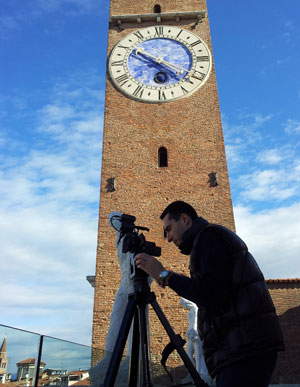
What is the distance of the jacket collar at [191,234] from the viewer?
1974mm

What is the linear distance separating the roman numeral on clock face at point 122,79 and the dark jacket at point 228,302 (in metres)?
12.0

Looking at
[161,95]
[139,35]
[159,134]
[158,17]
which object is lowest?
[159,134]

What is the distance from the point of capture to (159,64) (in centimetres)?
1317

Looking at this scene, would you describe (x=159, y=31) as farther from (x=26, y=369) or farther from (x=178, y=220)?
(x=26, y=369)

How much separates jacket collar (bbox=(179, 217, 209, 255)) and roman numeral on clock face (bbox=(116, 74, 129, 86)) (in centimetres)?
1180

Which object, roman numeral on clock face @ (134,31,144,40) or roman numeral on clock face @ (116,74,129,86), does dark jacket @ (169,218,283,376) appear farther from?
roman numeral on clock face @ (134,31,144,40)

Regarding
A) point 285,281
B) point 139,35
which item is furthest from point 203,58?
point 285,281

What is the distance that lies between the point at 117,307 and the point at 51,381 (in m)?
1.91

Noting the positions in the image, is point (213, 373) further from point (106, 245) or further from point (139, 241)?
point (106, 245)

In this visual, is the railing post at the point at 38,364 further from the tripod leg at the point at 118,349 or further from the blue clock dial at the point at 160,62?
the blue clock dial at the point at 160,62

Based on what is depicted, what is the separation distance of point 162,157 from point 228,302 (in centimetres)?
1036

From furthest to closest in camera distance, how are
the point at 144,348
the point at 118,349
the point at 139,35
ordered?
1. the point at 139,35
2. the point at 144,348
3. the point at 118,349

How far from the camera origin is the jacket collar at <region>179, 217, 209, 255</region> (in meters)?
1.97

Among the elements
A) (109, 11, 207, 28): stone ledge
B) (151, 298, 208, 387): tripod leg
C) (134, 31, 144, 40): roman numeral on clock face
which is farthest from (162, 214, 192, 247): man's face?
(109, 11, 207, 28): stone ledge
